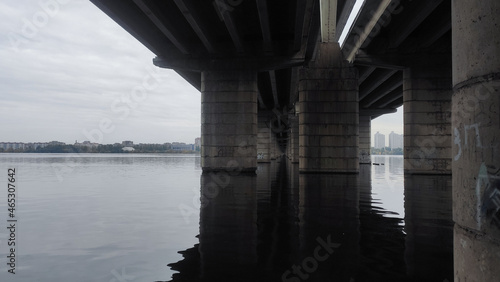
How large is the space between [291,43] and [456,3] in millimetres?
28163

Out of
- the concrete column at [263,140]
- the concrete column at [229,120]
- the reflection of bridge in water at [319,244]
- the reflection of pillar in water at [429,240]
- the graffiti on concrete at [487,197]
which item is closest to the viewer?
the graffiti on concrete at [487,197]

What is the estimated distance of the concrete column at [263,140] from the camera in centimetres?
7312

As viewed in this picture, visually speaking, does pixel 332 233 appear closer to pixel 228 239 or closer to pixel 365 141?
pixel 228 239

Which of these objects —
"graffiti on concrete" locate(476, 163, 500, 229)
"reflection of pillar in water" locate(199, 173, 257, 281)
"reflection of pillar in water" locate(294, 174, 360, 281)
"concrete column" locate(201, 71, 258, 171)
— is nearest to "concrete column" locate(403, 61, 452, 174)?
"concrete column" locate(201, 71, 258, 171)

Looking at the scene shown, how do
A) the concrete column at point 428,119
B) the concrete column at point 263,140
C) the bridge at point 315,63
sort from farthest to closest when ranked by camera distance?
the concrete column at point 263,140
the concrete column at point 428,119
the bridge at point 315,63

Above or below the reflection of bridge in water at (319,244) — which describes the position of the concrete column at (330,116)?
above

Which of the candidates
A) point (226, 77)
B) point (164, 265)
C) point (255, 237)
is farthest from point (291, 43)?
point (164, 265)

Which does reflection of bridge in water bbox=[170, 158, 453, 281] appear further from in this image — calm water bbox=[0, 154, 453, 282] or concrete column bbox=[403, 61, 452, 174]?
concrete column bbox=[403, 61, 452, 174]

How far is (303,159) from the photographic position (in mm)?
32031

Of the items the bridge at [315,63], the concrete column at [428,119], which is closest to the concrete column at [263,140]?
the bridge at [315,63]

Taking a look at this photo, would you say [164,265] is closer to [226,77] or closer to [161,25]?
[161,25]

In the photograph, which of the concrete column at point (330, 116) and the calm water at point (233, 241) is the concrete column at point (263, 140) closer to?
the concrete column at point (330, 116)

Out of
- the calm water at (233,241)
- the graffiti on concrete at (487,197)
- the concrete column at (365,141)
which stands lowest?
the calm water at (233,241)

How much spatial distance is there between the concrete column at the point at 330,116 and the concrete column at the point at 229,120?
4.61m
